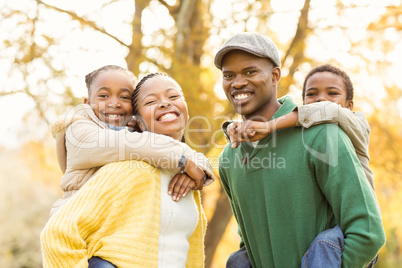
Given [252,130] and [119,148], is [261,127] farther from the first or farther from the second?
[119,148]

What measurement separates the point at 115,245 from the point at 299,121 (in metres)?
1.16

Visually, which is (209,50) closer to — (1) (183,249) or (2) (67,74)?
(2) (67,74)

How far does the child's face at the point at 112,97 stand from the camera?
9.55 feet

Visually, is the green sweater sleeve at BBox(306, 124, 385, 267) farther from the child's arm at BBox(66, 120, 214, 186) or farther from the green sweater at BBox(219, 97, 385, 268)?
the child's arm at BBox(66, 120, 214, 186)

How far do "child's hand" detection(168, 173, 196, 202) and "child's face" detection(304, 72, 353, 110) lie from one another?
1.13 meters

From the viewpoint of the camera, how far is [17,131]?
20.6ft

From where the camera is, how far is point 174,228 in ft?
8.25

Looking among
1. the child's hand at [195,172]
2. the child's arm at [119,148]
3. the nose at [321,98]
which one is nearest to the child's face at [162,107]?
the child's arm at [119,148]

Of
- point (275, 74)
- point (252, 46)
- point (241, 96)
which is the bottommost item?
point (241, 96)

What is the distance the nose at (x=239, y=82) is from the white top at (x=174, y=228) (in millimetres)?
647

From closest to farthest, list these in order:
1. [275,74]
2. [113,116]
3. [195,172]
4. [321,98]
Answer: [195,172], [275,74], [113,116], [321,98]

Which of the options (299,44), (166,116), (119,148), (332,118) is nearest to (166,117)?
(166,116)

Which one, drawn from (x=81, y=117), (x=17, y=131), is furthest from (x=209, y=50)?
(x=81, y=117)

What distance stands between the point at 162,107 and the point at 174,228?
712 mm
